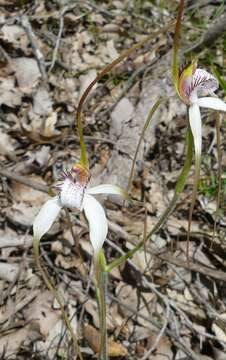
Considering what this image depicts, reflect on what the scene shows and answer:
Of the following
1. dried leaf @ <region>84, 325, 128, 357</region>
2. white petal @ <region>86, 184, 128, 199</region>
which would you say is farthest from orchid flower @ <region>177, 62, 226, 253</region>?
dried leaf @ <region>84, 325, 128, 357</region>

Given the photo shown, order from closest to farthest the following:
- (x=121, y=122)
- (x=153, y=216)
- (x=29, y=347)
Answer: (x=29, y=347)
(x=153, y=216)
(x=121, y=122)

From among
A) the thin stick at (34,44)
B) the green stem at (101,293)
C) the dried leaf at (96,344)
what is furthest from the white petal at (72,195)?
the thin stick at (34,44)

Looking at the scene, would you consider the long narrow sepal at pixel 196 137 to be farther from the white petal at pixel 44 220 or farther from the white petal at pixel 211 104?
the white petal at pixel 44 220

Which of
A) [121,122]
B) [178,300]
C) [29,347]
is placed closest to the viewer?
[29,347]

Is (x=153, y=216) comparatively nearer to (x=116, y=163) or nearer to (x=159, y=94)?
(x=116, y=163)

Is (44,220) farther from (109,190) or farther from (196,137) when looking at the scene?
(196,137)

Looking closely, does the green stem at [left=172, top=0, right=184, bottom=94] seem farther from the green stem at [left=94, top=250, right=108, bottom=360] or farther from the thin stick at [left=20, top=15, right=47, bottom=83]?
the thin stick at [left=20, top=15, right=47, bottom=83]

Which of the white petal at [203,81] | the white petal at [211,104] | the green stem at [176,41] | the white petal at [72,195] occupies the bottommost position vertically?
the white petal at [72,195]

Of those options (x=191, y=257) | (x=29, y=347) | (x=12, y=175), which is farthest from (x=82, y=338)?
(x=12, y=175)
